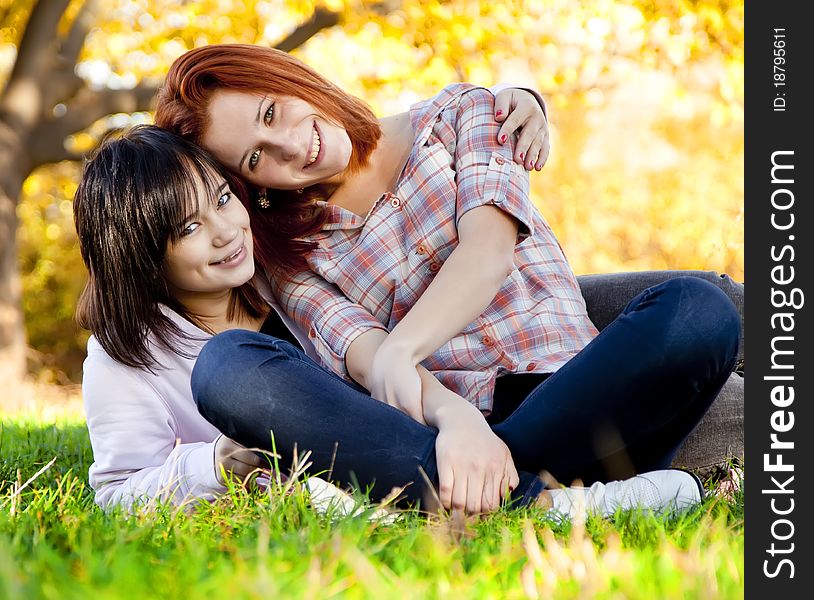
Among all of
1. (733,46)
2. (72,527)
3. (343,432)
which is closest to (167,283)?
(343,432)

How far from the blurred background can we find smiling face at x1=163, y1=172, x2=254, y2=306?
3.11 metres

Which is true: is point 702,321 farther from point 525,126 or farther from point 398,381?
point 525,126

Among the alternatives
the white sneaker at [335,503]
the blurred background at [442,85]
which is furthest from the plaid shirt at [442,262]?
the blurred background at [442,85]

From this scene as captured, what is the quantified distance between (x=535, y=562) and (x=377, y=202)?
1.30m

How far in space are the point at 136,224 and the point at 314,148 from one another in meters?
0.46

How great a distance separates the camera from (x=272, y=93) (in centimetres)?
215

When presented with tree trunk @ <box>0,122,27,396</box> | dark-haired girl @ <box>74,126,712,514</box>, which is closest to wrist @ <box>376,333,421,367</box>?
dark-haired girl @ <box>74,126,712,514</box>

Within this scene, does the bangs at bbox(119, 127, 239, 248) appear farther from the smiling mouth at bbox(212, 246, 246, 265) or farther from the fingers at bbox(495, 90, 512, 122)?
the fingers at bbox(495, 90, 512, 122)

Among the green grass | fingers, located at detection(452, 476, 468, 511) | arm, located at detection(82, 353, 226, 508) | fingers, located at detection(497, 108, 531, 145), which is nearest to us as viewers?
the green grass

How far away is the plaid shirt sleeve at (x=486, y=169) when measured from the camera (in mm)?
2100

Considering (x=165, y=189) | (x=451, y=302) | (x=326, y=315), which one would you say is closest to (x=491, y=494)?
(x=451, y=302)

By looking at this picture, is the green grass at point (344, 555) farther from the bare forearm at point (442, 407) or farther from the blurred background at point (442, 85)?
the blurred background at point (442, 85)

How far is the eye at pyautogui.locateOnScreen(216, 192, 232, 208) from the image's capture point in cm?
215
